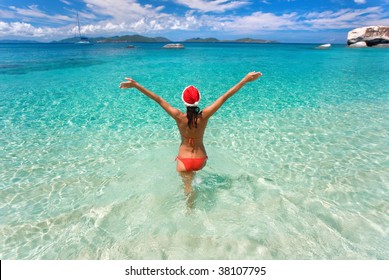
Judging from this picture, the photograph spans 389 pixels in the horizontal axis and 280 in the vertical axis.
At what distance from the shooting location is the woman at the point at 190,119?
356 centimetres

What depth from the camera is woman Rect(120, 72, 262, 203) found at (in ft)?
11.7

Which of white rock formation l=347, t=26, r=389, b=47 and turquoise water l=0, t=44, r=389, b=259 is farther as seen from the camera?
white rock formation l=347, t=26, r=389, b=47

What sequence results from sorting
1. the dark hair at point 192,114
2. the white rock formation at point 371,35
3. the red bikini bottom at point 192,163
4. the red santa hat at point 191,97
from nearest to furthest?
the red santa hat at point 191,97 < the dark hair at point 192,114 < the red bikini bottom at point 192,163 < the white rock formation at point 371,35

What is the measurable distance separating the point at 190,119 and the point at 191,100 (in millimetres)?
341

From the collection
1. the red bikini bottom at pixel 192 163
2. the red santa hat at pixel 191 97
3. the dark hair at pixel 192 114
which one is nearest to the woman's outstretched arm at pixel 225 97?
the dark hair at pixel 192 114

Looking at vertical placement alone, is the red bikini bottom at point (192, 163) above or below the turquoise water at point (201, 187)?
above

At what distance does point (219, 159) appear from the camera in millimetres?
6336

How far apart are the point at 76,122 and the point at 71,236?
6.24m

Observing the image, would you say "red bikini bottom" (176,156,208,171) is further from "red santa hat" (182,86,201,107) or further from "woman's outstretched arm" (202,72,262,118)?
"red santa hat" (182,86,201,107)

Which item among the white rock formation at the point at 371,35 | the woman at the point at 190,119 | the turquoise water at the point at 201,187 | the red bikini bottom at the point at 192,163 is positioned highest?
the white rock formation at the point at 371,35

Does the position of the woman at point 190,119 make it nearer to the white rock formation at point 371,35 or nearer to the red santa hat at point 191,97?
the red santa hat at point 191,97

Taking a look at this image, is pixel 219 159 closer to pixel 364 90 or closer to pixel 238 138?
pixel 238 138

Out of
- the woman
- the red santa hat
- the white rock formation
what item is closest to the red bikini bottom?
the woman

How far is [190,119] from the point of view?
374cm
